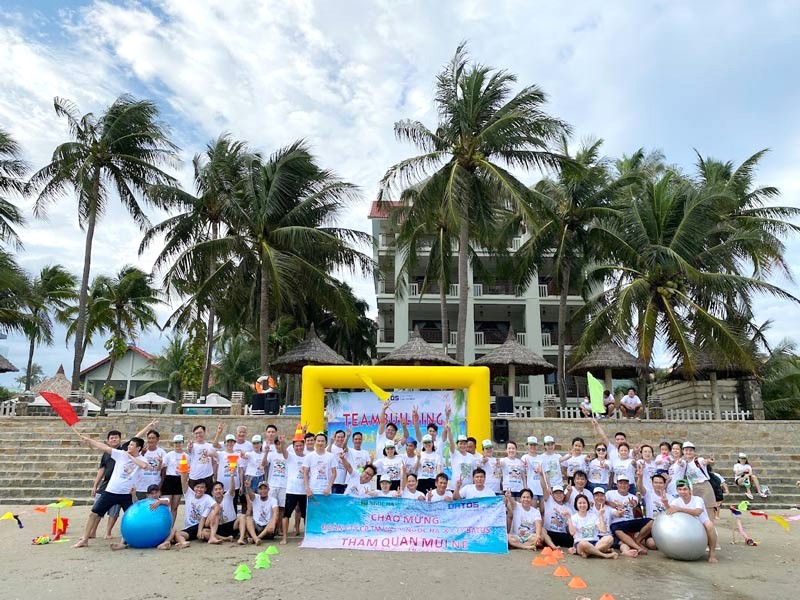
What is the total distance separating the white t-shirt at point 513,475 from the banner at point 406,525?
A: 74 centimetres

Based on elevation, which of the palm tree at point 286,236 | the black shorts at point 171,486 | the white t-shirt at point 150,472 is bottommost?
the black shorts at point 171,486

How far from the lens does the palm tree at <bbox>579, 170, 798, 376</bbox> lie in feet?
56.3

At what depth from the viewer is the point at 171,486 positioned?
27.7 feet

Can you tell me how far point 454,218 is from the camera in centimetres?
1697

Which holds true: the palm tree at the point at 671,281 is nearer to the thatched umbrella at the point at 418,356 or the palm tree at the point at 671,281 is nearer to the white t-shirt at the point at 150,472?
the thatched umbrella at the point at 418,356

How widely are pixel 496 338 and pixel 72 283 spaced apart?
927 inches

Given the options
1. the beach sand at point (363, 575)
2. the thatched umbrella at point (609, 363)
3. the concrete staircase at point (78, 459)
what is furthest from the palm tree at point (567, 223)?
the beach sand at point (363, 575)

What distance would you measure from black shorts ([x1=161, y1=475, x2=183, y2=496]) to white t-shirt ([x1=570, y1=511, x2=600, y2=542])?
5.51m

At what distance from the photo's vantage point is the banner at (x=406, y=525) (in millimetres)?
7613

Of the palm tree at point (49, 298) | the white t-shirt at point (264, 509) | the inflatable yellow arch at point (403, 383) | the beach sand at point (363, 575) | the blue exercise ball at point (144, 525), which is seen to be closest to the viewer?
the beach sand at point (363, 575)

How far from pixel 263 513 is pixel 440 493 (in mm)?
2478

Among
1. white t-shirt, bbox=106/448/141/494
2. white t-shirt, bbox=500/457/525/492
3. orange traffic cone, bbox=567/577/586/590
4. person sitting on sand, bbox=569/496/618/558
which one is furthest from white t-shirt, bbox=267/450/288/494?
orange traffic cone, bbox=567/577/586/590

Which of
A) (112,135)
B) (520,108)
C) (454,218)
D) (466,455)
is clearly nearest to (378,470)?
(466,455)

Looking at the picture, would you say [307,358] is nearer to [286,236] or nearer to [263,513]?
[286,236]
